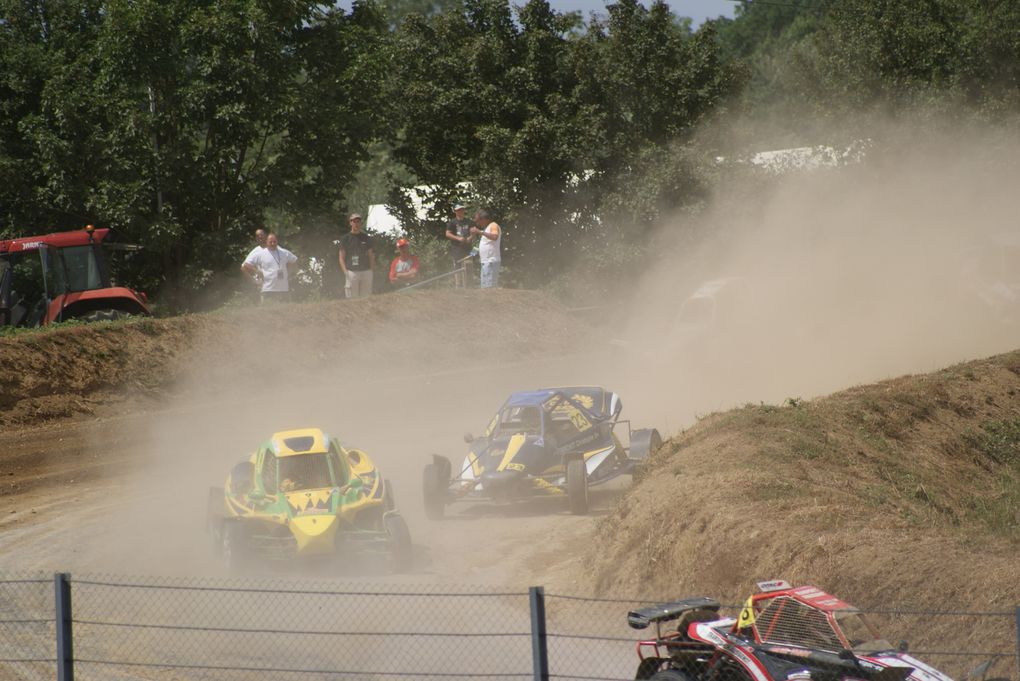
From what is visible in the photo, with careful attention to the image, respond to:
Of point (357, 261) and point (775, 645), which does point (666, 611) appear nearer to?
point (775, 645)

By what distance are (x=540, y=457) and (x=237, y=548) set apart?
426cm

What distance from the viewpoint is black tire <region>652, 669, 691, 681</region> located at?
7.86 meters

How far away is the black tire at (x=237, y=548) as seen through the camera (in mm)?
13039

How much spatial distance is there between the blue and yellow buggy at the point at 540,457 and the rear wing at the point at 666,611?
6842 mm

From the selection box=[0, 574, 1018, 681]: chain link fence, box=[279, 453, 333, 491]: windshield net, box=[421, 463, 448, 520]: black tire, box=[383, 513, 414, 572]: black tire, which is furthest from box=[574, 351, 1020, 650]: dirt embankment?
box=[279, 453, 333, 491]: windshield net

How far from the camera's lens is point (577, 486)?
15.3 m

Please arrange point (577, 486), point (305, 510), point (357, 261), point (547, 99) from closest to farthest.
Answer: point (305, 510) → point (577, 486) → point (357, 261) → point (547, 99)

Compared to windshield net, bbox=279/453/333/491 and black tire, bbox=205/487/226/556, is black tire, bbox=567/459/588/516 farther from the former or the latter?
black tire, bbox=205/487/226/556

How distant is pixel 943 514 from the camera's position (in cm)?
1274

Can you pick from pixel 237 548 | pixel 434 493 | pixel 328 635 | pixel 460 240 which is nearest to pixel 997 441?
pixel 434 493

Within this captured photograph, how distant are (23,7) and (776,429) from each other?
24.3m

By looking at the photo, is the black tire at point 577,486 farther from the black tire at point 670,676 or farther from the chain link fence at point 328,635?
the black tire at point 670,676

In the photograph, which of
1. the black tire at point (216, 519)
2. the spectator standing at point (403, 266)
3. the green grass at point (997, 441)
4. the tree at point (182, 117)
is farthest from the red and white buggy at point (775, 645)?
the tree at point (182, 117)

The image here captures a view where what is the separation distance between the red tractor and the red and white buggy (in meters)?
17.9
